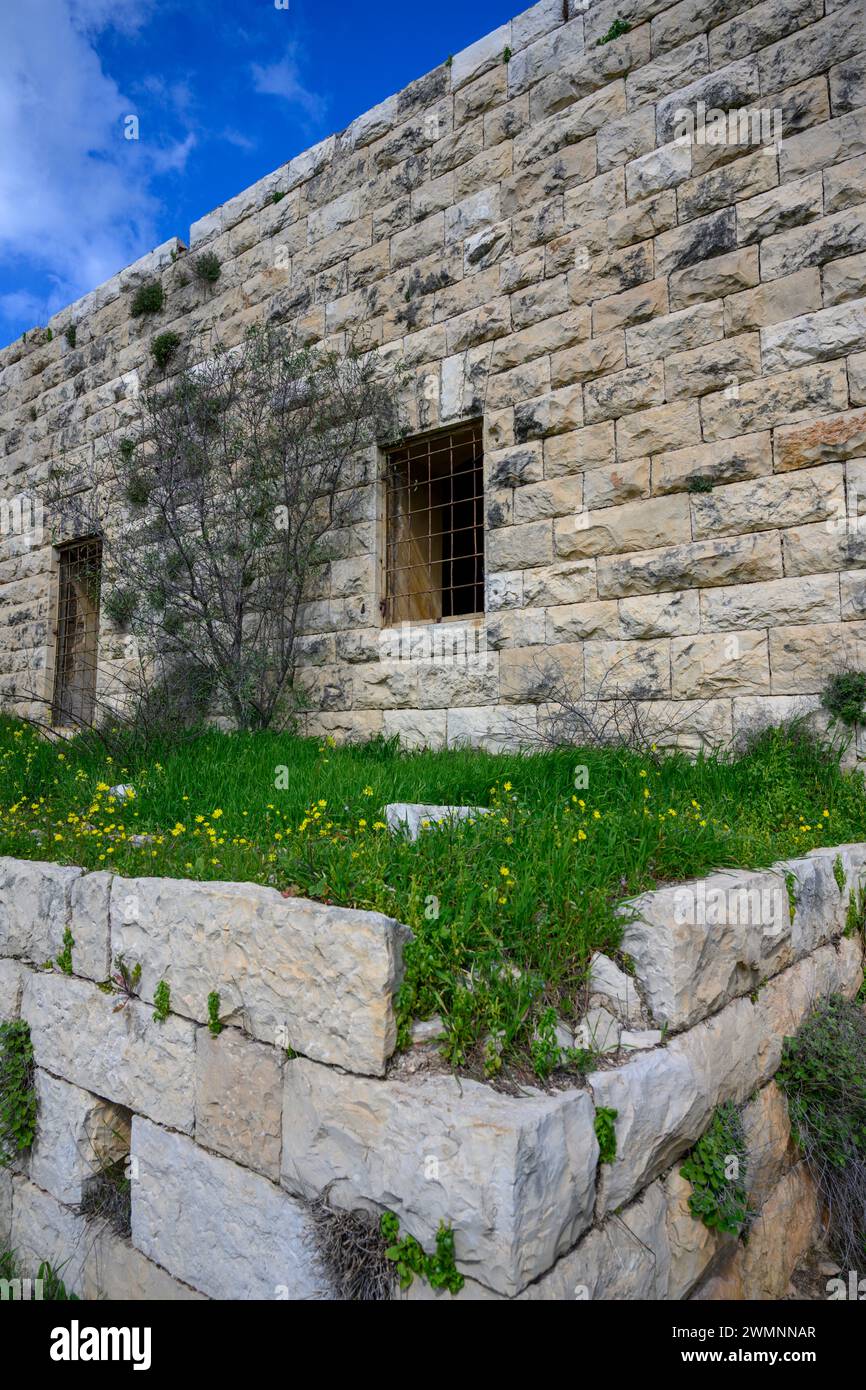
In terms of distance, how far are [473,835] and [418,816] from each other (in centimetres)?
37

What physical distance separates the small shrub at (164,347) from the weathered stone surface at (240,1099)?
727 centimetres

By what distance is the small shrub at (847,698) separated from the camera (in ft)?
12.8

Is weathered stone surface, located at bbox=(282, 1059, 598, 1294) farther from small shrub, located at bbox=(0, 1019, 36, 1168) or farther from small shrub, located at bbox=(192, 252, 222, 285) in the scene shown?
small shrub, located at bbox=(192, 252, 222, 285)

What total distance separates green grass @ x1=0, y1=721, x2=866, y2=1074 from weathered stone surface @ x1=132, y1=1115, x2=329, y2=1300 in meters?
0.63

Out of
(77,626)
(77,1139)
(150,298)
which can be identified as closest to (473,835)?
(77,1139)

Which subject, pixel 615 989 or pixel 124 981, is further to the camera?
pixel 124 981

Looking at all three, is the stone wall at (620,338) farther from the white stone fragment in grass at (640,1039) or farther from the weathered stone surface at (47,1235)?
the weathered stone surface at (47,1235)

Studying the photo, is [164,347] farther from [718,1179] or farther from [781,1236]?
[781,1236]

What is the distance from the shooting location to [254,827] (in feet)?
10.5

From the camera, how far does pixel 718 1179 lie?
2.20 m

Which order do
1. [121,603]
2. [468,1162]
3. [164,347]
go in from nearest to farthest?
[468,1162], [121,603], [164,347]
